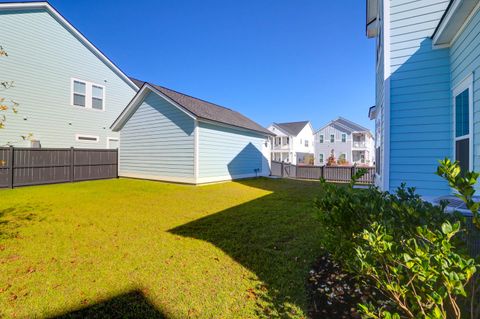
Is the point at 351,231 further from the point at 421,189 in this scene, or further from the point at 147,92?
the point at 147,92

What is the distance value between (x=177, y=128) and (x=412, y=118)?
921 cm

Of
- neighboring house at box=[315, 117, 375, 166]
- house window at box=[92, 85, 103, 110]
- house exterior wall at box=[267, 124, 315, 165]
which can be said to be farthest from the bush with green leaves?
house exterior wall at box=[267, 124, 315, 165]

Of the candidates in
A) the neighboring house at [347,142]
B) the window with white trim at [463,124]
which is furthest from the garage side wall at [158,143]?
the neighboring house at [347,142]

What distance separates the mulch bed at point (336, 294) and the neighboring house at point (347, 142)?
Result: 31.7 meters

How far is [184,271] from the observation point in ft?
9.84

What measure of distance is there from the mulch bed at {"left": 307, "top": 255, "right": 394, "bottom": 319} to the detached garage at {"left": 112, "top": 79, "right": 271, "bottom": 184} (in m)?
8.21

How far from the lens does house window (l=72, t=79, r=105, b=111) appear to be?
528 inches

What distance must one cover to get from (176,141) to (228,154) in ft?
9.85

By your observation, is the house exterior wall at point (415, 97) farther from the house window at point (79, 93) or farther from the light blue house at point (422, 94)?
the house window at point (79, 93)

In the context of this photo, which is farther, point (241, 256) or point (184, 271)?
point (241, 256)

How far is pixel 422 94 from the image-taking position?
4656mm

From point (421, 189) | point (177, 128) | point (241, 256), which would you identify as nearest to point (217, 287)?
point (241, 256)

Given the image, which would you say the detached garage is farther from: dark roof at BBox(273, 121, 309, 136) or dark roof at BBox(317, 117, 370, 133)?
dark roof at BBox(317, 117, 370, 133)

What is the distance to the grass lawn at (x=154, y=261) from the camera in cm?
231
